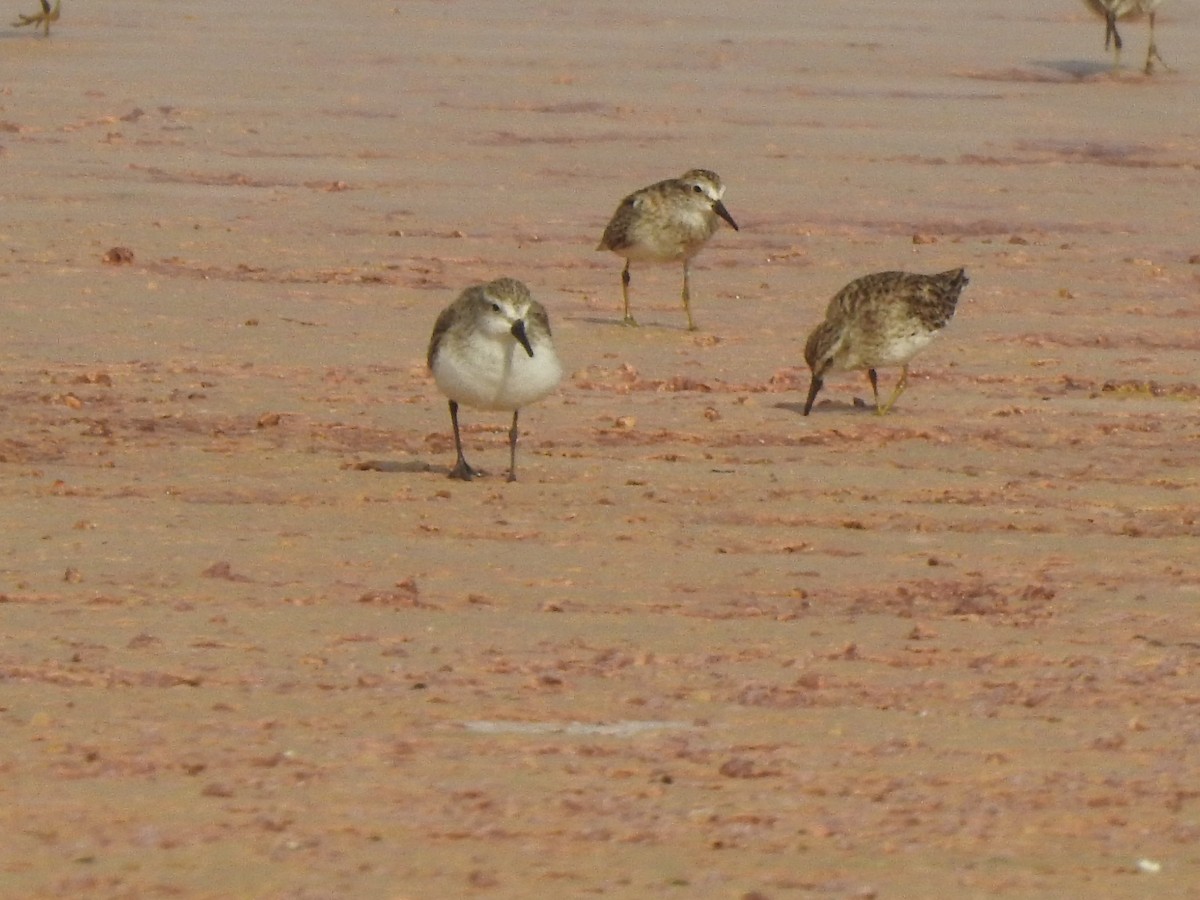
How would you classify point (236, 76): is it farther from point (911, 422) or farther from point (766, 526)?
point (766, 526)

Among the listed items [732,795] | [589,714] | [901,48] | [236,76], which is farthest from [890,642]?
[901,48]

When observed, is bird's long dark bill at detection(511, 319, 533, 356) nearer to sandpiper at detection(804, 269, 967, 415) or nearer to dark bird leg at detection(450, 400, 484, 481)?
dark bird leg at detection(450, 400, 484, 481)

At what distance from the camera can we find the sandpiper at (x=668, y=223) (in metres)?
15.1

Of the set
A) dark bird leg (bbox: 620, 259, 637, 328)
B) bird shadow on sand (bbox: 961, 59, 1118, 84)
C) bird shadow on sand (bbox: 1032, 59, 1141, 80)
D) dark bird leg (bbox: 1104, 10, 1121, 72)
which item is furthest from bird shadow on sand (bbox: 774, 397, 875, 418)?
dark bird leg (bbox: 1104, 10, 1121, 72)

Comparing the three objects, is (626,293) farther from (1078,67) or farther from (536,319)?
(1078,67)

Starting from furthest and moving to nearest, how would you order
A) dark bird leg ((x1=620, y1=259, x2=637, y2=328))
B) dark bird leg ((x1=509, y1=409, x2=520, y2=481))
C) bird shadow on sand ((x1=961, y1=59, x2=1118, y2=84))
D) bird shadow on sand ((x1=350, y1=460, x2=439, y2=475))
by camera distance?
bird shadow on sand ((x1=961, y1=59, x2=1118, y2=84))
dark bird leg ((x1=620, y1=259, x2=637, y2=328))
bird shadow on sand ((x1=350, y1=460, x2=439, y2=475))
dark bird leg ((x1=509, y1=409, x2=520, y2=481))

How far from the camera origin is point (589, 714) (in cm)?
703

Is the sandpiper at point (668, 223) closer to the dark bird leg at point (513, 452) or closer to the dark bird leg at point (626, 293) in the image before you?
the dark bird leg at point (626, 293)

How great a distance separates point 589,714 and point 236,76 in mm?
18319

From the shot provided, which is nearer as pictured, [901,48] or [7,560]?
[7,560]

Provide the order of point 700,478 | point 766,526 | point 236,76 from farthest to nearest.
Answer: point 236,76, point 700,478, point 766,526

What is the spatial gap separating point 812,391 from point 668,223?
9.26 feet

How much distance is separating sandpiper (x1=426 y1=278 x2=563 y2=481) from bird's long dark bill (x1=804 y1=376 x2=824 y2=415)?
1950 millimetres

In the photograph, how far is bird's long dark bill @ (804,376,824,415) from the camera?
1240cm
